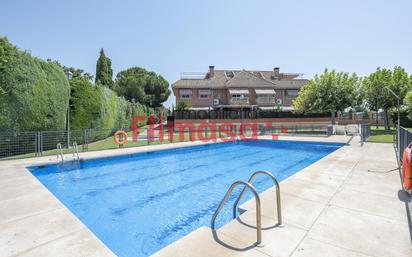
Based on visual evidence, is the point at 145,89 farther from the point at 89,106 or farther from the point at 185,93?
the point at 89,106

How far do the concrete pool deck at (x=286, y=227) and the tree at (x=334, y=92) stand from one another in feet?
75.6

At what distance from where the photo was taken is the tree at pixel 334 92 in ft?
90.8

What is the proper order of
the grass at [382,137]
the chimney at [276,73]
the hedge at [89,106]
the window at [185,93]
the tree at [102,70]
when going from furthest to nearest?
1. the chimney at [276,73]
2. the tree at [102,70]
3. the window at [185,93]
4. the grass at [382,137]
5. the hedge at [89,106]

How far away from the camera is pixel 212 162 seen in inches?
571

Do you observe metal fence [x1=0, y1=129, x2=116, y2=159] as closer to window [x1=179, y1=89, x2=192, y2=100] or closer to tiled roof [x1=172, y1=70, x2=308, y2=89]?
window [x1=179, y1=89, x2=192, y2=100]

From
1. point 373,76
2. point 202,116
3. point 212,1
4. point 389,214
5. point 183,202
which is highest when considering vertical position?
point 212,1

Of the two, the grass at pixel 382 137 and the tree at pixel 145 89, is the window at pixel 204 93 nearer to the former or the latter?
the tree at pixel 145 89

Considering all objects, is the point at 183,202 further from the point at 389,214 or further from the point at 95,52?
the point at 95,52

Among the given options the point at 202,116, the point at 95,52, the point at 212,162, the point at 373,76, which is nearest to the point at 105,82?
the point at 95,52

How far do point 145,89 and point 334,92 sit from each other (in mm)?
48475

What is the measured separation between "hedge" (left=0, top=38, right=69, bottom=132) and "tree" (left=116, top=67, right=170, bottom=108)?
44.7 metres

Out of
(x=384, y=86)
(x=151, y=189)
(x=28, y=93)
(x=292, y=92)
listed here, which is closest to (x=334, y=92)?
(x=384, y=86)

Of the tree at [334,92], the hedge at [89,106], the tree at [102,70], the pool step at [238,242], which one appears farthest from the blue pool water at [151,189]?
the tree at [102,70]

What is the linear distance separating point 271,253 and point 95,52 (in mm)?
59683
